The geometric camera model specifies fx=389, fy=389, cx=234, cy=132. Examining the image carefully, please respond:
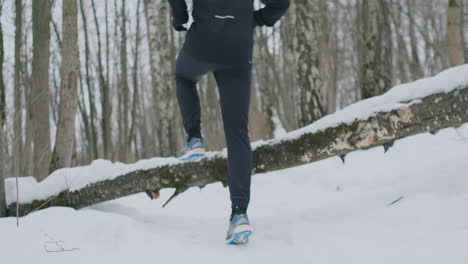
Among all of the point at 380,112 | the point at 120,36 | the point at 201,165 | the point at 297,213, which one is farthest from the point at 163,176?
the point at 120,36

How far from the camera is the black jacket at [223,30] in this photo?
2.37m

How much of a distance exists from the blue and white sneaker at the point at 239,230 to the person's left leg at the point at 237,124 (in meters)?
0.05

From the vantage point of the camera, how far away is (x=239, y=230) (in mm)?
2459

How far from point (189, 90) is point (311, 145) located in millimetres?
1180

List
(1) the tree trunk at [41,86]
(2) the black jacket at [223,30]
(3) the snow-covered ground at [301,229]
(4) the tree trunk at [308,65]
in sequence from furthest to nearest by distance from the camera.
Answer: (1) the tree trunk at [41,86], (4) the tree trunk at [308,65], (2) the black jacket at [223,30], (3) the snow-covered ground at [301,229]

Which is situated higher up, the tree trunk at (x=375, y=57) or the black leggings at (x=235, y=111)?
the tree trunk at (x=375, y=57)

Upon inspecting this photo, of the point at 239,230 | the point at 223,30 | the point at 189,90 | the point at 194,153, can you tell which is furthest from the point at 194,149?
the point at 223,30

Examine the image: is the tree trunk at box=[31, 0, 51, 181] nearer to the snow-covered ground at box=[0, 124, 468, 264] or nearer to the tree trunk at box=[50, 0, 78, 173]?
the tree trunk at box=[50, 0, 78, 173]

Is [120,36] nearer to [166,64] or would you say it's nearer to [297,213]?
[166,64]

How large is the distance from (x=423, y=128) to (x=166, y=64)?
282 inches

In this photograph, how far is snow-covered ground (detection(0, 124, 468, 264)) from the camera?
2.22 m

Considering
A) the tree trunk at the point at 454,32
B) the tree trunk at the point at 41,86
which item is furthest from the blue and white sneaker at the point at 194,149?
the tree trunk at the point at 454,32

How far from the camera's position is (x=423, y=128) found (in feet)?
9.71

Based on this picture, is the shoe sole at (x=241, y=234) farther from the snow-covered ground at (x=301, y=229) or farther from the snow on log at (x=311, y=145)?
the snow on log at (x=311, y=145)
